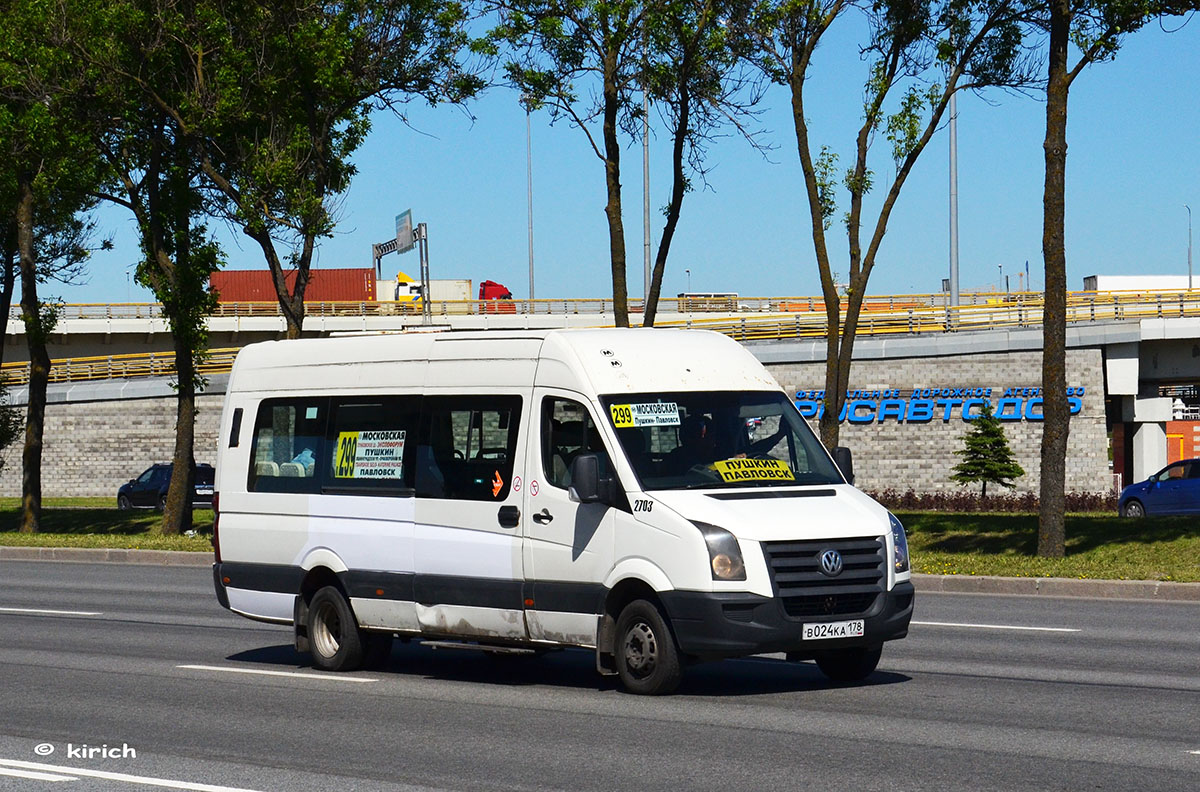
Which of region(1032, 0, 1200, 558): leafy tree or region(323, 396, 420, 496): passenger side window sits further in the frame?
region(1032, 0, 1200, 558): leafy tree

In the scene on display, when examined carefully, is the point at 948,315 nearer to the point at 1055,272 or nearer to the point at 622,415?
the point at 1055,272

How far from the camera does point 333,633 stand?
12258 millimetres

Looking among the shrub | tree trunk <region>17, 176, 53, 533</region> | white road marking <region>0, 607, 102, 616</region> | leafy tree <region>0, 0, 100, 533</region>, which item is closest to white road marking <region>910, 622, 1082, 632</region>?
white road marking <region>0, 607, 102, 616</region>

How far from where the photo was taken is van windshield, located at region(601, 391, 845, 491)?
1045cm

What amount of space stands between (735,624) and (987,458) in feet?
117

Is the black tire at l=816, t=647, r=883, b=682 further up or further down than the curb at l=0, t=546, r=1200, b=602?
further up

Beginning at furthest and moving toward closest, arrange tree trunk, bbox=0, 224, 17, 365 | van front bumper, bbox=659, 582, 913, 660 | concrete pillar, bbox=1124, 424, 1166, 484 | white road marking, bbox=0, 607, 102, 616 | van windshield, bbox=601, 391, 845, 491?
concrete pillar, bbox=1124, 424, 1166, 484
tree trunk, bbox=0, 224, 17, 365
white road marking, bbox=0, 607, 102, 616
van windshield, bbox=601, 391, 845, 491
van front bumper, bbox=659, 582, 913, 660

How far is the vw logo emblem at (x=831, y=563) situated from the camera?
9.88m

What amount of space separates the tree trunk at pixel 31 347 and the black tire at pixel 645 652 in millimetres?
26935

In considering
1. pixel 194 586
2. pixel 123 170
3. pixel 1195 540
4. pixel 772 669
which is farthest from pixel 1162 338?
pixel 772 669

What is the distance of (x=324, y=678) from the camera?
1169 centimetres

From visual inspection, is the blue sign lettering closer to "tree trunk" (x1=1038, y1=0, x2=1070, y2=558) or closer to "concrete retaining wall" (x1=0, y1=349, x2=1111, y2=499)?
"concrete retaining wall" (x1=0, y1=349, x2=1111, y2=499)

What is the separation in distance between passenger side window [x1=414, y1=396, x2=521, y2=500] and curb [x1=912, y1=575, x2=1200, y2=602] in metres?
9.50

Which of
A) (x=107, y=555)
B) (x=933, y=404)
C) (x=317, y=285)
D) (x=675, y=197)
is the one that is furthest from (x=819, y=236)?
(x=317, y=285)
